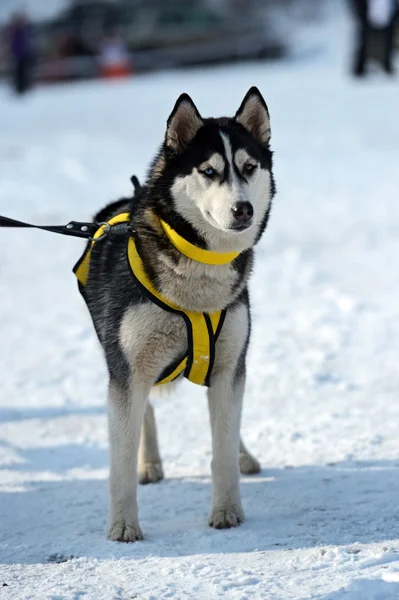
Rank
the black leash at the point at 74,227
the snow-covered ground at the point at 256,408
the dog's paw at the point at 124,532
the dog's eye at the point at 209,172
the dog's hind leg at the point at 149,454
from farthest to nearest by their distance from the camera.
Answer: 1. the dog's hind leg at the point at 149,454
2. the black leash at the point at 74,227
3. the dog's paw at the point at 124,532
4. the dog's eye at the point at 209,172
5. the snow-covered ground at the point at 256,408

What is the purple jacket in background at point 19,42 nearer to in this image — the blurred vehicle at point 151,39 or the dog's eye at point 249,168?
the blurred vehicle at point 151,39

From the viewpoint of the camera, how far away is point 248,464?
431cm

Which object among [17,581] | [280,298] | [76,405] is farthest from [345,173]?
[17,581]

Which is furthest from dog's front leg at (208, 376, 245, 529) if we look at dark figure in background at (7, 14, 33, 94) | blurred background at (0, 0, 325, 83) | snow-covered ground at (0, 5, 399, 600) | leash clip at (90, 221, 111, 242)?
blurred background at (0, 0, 325, 83)

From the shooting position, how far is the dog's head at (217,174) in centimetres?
337

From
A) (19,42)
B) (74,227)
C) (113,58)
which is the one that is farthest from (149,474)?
(113,58)

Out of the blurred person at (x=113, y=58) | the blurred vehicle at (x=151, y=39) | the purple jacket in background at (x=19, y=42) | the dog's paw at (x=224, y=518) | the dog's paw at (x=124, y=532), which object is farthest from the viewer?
the blurred vehicle at (x=151, y=39)

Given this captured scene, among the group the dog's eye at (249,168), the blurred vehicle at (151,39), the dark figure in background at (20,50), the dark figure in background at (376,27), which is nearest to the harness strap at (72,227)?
the dog's eye at (249,168)

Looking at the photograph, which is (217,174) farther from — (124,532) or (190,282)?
(124,532)

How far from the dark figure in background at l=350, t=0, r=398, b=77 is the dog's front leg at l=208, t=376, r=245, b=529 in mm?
12635

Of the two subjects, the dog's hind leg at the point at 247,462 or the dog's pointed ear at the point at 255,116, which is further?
the dog's hind leg at the point at 247,462

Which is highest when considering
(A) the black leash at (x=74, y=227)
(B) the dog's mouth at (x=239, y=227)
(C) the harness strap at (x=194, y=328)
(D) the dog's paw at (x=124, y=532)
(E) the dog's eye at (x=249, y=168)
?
(E) the dog's eye at (x=249, y=168)

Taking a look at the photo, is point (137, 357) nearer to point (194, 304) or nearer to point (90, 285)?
point (194, 304)

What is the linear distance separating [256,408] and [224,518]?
5.58 feet
